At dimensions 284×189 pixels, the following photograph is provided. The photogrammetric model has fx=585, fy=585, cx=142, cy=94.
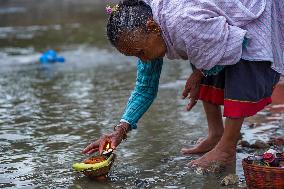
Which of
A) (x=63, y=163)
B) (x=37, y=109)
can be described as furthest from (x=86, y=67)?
(x=63, y=163)

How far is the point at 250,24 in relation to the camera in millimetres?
2830

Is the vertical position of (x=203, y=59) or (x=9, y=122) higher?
(x=203, y=59)

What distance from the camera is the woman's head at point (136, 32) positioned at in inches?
105

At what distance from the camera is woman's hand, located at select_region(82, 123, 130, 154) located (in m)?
2.83

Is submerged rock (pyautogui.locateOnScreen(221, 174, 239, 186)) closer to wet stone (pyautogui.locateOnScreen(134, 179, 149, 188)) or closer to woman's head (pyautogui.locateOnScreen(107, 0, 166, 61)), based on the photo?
wet stone (pyautogui.locateOnScreen(134, 179, 149, 188))

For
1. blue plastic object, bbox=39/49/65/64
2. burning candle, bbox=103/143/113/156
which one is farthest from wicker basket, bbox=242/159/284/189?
blue plastic object, bbox=39/49/65/64

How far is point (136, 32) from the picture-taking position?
2.67 m

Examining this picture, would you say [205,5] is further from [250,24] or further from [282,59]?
[282,59]

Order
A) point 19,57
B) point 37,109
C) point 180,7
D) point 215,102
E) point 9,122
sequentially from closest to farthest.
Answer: point 180,7
point 215,102
point 9,122
point 37,109
point 19,57

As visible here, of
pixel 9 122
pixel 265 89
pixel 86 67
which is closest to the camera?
pixel 265 89

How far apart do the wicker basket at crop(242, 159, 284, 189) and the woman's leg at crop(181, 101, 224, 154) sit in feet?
2.46

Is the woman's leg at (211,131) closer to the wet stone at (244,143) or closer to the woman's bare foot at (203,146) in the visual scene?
the woman's bare foot at (203,146)

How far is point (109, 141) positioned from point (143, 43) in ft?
1.73

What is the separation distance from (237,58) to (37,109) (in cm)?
217
